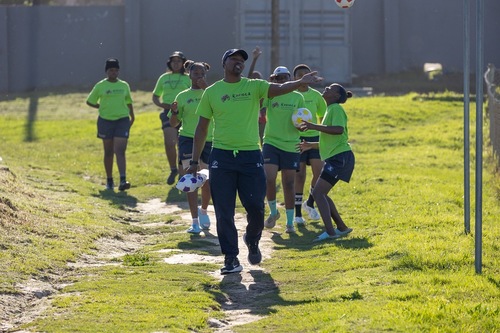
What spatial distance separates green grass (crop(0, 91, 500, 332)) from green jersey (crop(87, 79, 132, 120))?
1187mm

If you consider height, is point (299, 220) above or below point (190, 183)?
below

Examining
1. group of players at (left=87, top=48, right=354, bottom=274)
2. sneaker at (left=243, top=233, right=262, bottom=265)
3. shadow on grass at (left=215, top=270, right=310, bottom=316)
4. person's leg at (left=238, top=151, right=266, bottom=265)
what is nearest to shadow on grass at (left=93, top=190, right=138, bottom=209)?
group of players at (left=87, top=48, right=354, bottom=274)

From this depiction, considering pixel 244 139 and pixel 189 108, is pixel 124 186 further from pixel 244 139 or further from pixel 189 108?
pixel 244 139

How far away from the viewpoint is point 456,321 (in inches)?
293

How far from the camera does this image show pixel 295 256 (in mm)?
11117

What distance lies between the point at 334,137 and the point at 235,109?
84.9 inches

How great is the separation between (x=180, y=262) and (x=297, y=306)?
2398 mm

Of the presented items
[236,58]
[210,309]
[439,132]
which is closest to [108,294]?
[210,309]

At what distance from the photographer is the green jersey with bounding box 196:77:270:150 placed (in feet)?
31.8

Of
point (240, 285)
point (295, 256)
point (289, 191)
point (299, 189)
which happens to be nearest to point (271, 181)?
point (289, 191)

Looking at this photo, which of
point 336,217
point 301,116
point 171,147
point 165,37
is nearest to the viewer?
point 301,116

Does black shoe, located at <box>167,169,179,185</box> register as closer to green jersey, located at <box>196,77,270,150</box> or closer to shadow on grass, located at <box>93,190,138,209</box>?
shadow on grass, located at <box>93,190,138,209</box>

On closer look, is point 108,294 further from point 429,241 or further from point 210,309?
point 429,241

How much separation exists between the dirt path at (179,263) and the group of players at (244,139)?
0.31 m
